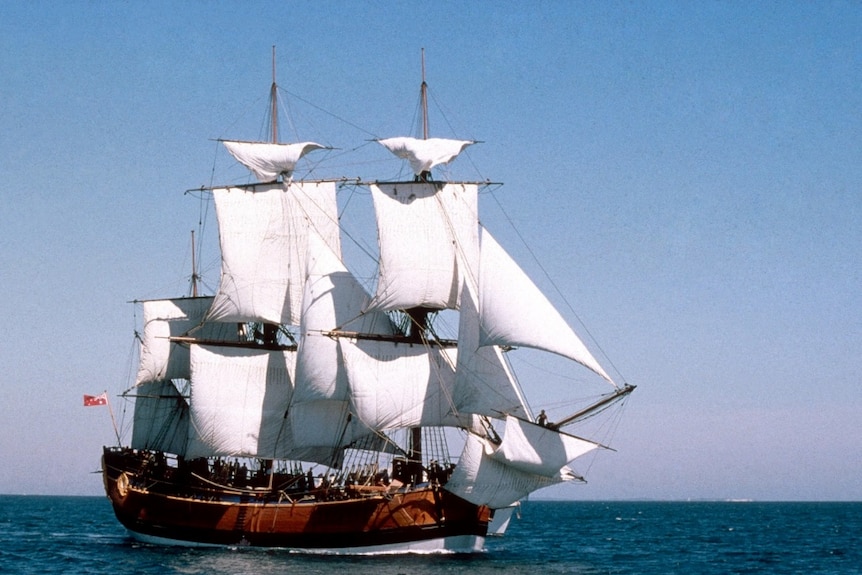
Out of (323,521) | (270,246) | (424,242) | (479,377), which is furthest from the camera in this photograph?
(270,246)

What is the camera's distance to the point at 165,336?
65.0 metres

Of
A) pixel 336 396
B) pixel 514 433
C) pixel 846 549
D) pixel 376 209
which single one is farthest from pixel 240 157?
pixel 846 549

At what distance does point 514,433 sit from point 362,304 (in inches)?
485

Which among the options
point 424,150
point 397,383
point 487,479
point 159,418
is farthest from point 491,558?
point 159,418

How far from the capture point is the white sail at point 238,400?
2339 inches

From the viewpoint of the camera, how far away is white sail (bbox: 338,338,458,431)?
53.9 meters

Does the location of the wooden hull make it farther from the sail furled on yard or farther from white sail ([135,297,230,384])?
white sail ([135,297,230,384])

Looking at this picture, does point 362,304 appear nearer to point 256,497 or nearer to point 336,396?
point 336,396

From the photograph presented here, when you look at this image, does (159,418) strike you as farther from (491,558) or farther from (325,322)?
(491,558)

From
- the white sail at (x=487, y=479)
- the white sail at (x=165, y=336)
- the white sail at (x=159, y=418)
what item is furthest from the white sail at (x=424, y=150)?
the white sail at (x=159, y=418)

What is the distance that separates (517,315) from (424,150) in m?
11.9

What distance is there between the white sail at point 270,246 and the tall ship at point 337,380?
9 cm

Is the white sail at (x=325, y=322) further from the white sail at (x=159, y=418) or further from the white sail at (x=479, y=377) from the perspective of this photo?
the white sail at (x=159, y=418)

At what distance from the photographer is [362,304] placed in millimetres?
55812
